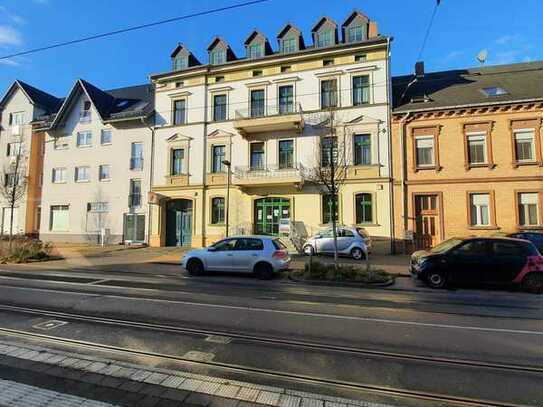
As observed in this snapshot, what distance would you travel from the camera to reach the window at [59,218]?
95.6ft

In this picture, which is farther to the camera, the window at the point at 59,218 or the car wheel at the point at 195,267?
the window at the point at 59,218

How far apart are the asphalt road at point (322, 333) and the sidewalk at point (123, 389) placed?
1.19 ft

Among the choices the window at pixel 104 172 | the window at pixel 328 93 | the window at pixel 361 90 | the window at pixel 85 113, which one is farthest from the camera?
the window at pixel 85 113

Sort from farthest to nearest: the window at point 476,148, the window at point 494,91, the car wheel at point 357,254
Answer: the window at point 494,91 → the window at point 476,148 → the car wheel at point 357,254

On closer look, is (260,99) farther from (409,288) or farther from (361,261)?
(409,288)

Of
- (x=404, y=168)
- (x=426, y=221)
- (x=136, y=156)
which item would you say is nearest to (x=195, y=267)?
(x=404, y=168)

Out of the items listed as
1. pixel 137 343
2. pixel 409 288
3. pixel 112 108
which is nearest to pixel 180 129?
pixel 112 108

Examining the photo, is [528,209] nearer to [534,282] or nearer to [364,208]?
[364,208]

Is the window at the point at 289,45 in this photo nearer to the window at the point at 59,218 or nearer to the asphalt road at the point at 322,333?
the asphalt road at the point at 322,333

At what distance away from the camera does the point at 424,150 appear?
2147cm

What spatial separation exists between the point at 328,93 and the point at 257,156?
623 centimetres

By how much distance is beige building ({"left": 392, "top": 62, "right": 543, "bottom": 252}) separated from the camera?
19.7 metres

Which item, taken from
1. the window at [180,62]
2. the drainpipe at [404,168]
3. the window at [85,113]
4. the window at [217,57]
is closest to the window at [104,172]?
the window at [85,113]

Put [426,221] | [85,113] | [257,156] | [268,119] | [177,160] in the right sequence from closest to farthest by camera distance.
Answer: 1. [426,221]
2. [268,119]
3. [257,156]
4. [177,160]
5. [85,113]
